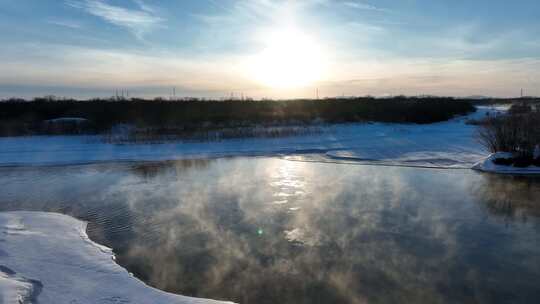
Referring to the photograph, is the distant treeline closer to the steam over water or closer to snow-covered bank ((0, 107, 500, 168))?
snow-covered bank ((0, 107, 500, 168))

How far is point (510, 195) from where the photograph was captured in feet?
39.4

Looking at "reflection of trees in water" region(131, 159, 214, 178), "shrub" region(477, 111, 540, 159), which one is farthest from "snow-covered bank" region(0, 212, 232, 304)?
"shrub" region(477, 111, 540, 159)

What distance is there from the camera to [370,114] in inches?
1676

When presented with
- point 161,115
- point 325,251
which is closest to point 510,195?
point 325,251

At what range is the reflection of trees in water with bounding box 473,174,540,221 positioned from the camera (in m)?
10.3

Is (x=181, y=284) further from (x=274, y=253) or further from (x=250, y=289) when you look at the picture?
(x=274, y=253)

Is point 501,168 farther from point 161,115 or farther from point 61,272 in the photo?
point 161,115

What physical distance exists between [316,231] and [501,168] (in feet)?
35.4

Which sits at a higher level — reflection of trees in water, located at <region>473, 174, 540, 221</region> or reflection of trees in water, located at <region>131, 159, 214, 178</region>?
reflection of trees in water, located at <region>131, 159, 214, 178</region>

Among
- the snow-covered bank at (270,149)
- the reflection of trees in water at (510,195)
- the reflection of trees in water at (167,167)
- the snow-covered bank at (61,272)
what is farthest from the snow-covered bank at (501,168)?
the snow-covered bank at (61,272)

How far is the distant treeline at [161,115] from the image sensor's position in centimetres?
3225

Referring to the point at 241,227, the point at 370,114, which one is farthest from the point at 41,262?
the point at 370,114

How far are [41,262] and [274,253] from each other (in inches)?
148

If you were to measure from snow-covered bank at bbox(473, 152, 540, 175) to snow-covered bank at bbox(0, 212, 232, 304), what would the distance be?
1396 cm
